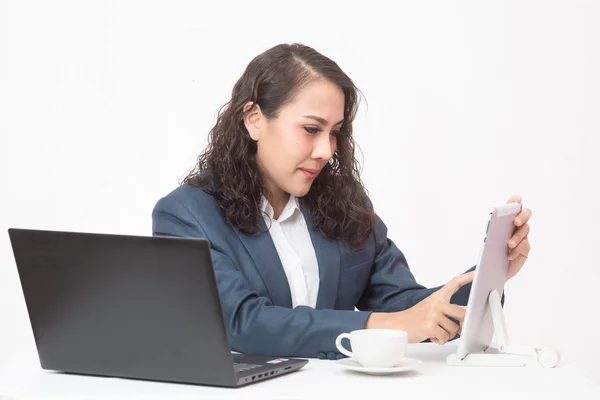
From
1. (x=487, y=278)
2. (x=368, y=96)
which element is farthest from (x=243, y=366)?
(x=368, y=96)

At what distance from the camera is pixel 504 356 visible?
199 centimetres

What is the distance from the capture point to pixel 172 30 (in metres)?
4.03

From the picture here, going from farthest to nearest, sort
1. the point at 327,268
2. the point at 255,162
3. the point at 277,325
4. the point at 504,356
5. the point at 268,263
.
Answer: the point at 255,162 < the point at 327,268 < the point at 268,263 < the point at 277,325 < the point at 504,356

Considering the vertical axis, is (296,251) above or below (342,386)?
above

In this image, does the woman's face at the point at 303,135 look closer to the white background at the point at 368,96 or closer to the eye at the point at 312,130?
the eye at the point at 312,130

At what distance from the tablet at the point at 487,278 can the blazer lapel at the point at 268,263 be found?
0.58m

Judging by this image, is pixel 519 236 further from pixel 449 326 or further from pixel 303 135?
pixel 303 135

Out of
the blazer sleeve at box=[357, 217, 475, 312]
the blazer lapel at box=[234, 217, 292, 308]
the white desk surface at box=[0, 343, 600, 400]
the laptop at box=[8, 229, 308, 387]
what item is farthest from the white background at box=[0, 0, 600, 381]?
the laptop at box=[8, 229, 308, 387]

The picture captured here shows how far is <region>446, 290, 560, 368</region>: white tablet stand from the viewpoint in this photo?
1.96m

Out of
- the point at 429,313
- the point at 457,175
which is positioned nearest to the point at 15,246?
the point at 429,313

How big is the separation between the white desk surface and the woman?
0.35 metres

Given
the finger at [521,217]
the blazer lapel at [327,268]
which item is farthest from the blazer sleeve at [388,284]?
the finger at [521,217]

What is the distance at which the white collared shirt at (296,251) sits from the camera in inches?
100

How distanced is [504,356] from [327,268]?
684mm
